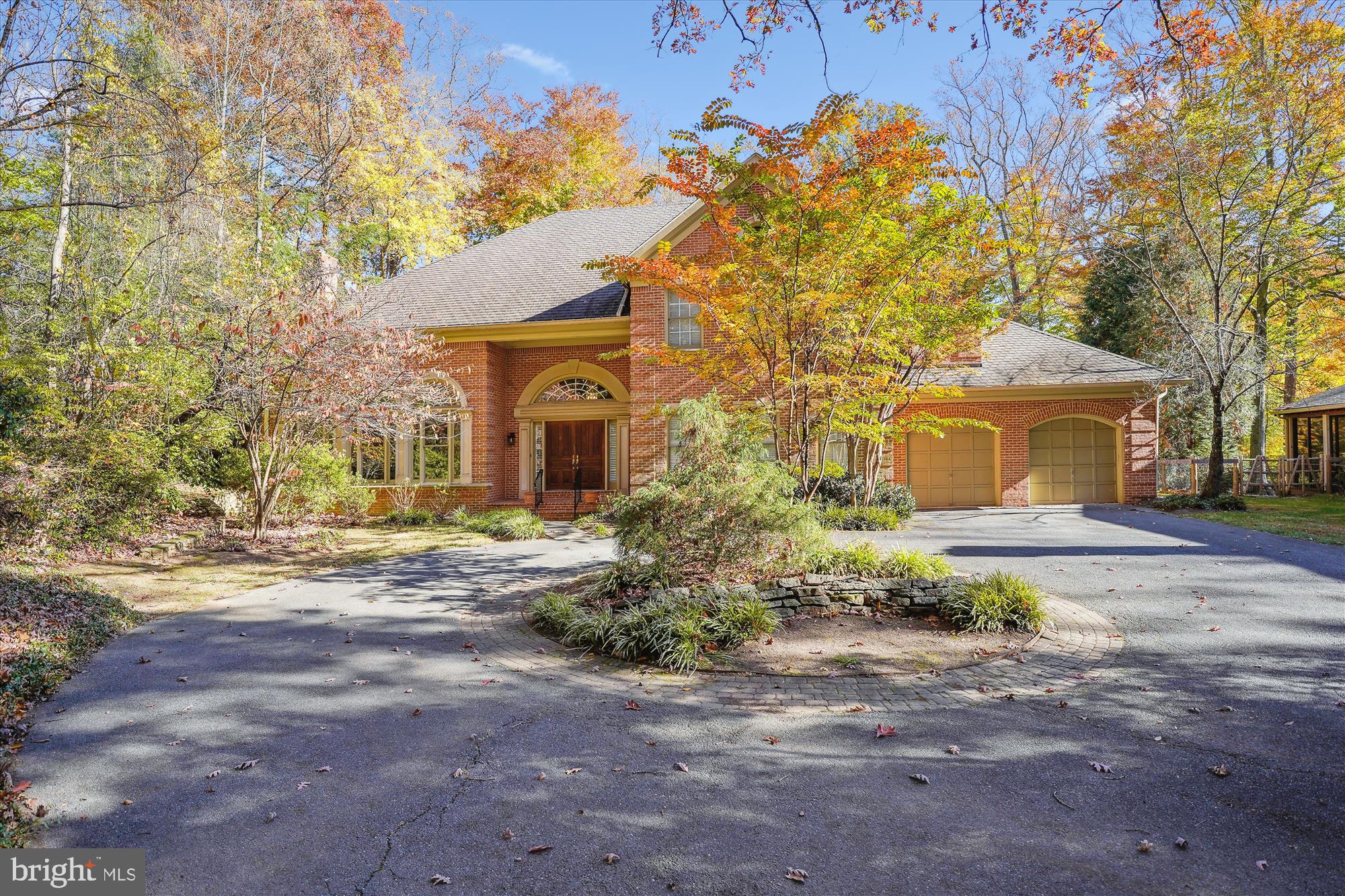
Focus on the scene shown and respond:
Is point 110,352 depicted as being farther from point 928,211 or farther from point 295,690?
point 928,211

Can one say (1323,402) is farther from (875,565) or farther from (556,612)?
(556,612)

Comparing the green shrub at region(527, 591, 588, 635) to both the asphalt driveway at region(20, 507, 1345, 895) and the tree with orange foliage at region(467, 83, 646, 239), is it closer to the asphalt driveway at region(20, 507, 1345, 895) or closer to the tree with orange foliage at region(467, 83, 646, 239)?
the asphalt driveway at region(20, 507, 1345, 895)

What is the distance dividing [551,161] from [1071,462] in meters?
19.8

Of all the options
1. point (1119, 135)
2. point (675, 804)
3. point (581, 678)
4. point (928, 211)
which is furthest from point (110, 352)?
point (1119, 135)

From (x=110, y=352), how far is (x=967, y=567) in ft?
38.3

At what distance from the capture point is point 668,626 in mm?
5477

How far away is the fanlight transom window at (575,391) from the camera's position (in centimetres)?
1617

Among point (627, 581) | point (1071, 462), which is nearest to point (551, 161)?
point (1071, 462)

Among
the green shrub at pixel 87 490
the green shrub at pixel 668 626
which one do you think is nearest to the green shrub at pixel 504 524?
the green shrub at pixel 87 490

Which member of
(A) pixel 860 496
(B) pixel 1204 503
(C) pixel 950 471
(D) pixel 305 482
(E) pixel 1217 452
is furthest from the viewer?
(C) pixel 950 471

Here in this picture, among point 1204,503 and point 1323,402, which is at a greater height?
Result: point 1323,402

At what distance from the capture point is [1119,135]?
15.5 metres

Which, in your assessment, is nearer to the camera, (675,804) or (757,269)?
(675,804)

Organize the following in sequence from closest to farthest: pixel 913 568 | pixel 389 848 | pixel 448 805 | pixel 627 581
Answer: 1. pixel 389 848
2. pixel 448 805
3. pixel 627 581
4. pixel 913 568
